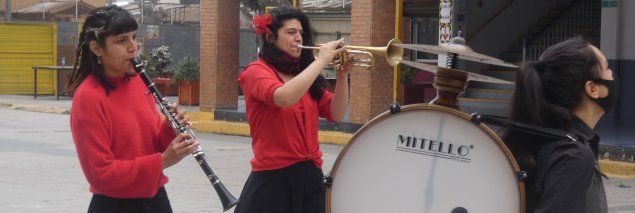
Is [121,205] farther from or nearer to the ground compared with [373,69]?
nearer to the ground

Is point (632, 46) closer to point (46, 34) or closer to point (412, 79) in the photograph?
point (412, 79)

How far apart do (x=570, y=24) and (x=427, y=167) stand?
15958 mm

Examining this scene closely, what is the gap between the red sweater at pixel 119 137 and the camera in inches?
170

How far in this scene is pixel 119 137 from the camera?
4.43 metres

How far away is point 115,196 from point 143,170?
8.0 inches

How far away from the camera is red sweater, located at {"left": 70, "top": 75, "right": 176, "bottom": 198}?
432 cm

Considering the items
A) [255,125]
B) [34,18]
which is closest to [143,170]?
[255,125]

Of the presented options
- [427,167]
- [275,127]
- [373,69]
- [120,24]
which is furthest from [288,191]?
[373,69]

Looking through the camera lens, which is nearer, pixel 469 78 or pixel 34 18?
pixel 469 78

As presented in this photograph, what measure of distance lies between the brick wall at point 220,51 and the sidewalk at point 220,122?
0.34 meters

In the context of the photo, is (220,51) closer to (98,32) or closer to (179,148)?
(98,32)

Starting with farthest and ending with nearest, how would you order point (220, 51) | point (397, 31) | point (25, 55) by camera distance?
point (25, 55), point (220, 51), point (397, 31)

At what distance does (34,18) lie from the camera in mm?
44344

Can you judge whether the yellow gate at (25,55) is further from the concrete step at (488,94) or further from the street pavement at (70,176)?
the concrete step at (488,94)
